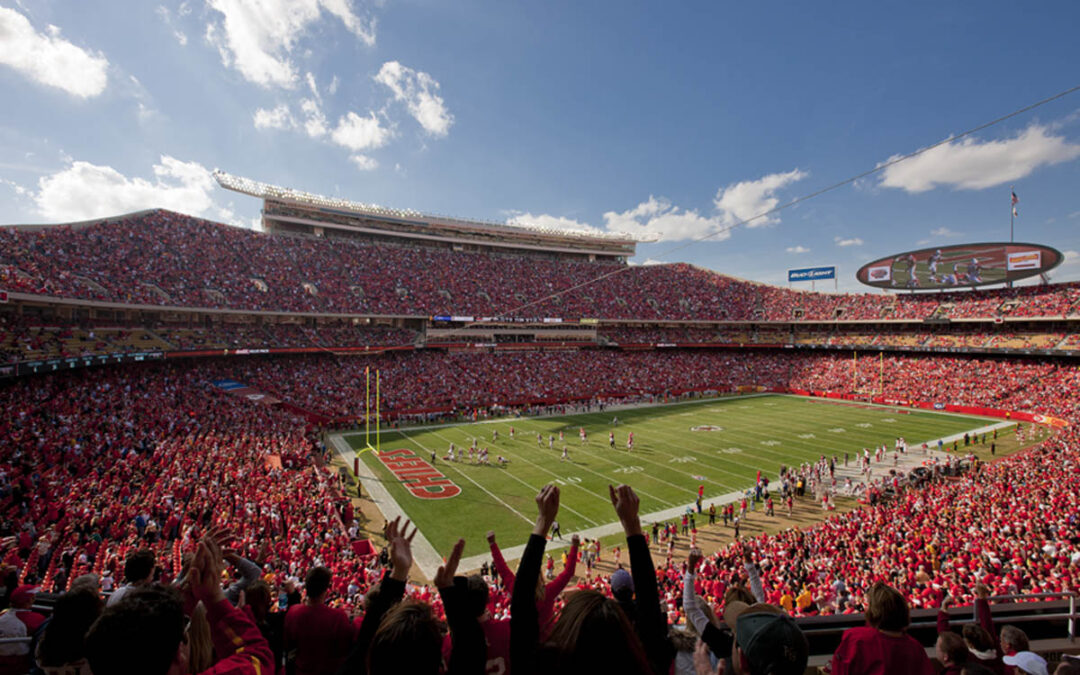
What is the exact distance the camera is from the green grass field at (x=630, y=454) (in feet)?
65.6

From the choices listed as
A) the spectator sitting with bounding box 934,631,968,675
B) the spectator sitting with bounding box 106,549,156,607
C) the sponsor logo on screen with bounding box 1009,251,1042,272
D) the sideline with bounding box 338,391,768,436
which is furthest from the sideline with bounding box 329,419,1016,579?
the sponsor logo on screen with bounding box 1009,251,1042,272

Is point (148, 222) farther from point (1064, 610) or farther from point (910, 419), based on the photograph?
point (910, 419)

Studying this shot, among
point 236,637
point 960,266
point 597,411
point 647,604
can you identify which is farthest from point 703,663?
point 960,266

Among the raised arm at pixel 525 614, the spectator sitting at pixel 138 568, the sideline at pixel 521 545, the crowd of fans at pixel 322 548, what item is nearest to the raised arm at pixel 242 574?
the crowd of fans at pixel 322 548

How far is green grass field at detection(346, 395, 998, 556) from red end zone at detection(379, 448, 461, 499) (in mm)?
380

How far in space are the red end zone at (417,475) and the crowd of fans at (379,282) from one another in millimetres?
19019

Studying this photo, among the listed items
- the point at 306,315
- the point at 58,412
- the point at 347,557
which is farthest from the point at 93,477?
the point at 306,315

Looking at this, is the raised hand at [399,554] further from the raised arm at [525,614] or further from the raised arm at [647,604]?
the raised arm at [647,604]

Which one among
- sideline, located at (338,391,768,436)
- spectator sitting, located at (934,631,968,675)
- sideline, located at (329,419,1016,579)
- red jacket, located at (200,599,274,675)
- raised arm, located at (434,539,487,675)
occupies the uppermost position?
raised arm, located at (434,539,487,675)

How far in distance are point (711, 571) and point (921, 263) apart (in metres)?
56.3

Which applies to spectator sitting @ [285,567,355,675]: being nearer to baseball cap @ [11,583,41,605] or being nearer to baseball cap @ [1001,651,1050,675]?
baseball cap @ [11,583,41,605]

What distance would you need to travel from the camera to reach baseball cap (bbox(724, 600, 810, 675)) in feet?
6.08

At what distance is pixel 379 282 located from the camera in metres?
51.0

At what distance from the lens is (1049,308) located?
143 ft
